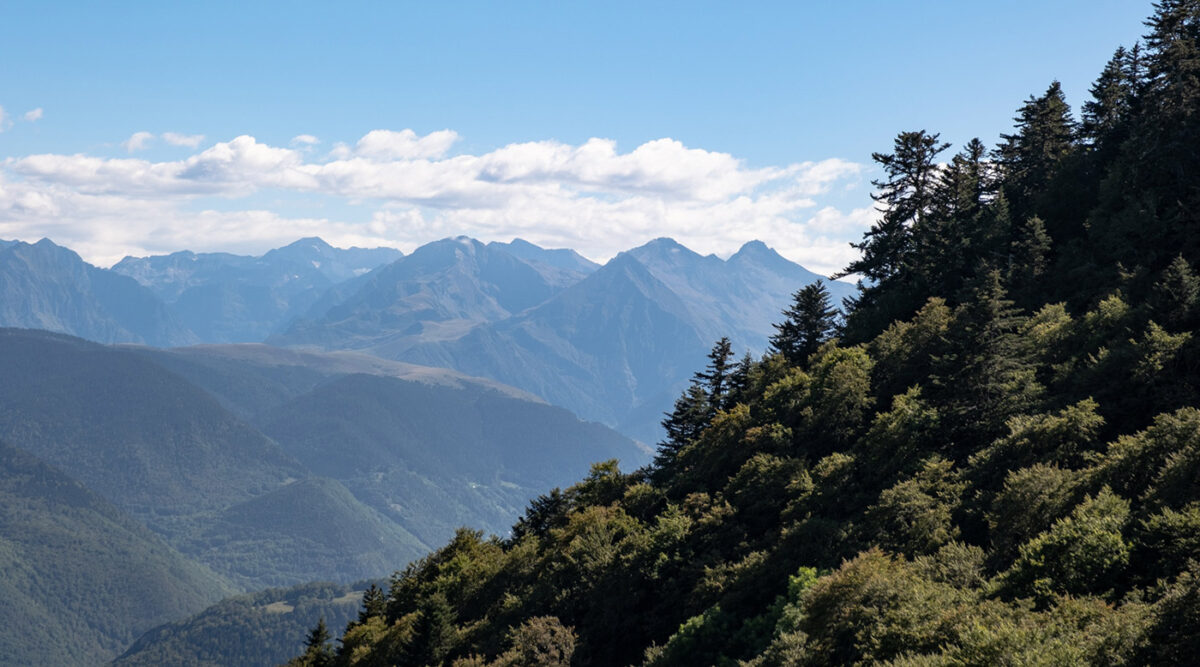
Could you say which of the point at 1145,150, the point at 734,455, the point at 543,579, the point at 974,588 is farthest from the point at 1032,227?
the point at 543,579

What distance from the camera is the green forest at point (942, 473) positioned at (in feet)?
104

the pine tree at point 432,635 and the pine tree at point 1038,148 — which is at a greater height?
the pine tree at point 1038,148

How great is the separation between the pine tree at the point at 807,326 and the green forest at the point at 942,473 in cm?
26

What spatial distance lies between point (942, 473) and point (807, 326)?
41.3m

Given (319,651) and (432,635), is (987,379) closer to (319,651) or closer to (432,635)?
(432,635)

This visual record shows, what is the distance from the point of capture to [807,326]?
8631 centimetres

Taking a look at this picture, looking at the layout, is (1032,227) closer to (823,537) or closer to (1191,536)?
(823,537)

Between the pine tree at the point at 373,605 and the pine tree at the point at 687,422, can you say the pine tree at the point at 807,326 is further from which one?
the pine tree at the point at 373,605

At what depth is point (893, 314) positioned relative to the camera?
79.9 m

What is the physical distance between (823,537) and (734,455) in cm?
2048

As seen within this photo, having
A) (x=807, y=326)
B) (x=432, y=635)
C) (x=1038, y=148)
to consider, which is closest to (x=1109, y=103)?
(x=1038, y=148)

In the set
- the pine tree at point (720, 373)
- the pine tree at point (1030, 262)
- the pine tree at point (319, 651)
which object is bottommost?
the pine tree at point (319, 651)

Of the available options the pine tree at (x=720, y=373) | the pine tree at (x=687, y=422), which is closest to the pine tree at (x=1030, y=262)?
the pine tree at (x=720, y=373)

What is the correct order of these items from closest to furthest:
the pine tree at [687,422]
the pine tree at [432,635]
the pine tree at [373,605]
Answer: the pine tree at [432,635] < the pine tree at [373,605] < the pine tree at [687,422]
